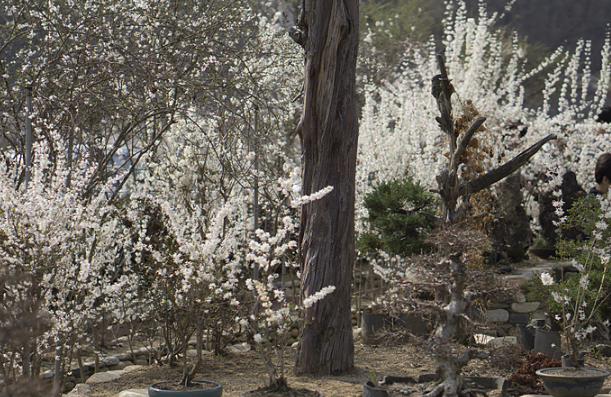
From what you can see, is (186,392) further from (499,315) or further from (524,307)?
(524,307)

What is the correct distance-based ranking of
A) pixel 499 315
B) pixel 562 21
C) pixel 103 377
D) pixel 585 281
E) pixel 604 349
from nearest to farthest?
pixel 585 281, pixel 103 377, pixel 604 349, pixel 499 315, pixel 562 21

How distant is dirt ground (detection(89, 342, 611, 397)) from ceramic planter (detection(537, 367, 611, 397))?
291 mm

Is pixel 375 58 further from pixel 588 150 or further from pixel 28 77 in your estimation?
pixel 28 77

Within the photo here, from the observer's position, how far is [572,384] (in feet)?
12.5

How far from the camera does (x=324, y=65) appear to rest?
16.4ft

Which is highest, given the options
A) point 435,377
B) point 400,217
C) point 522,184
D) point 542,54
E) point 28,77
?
point 542,54

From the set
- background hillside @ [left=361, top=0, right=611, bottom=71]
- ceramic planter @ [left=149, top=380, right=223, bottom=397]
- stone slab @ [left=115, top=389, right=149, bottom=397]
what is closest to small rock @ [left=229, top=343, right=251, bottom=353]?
stone slab @ [left=115, top=389, right=149, bottom=397]

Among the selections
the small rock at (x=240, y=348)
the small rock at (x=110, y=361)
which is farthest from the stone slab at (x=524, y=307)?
the small rock at (x=110, y=361)

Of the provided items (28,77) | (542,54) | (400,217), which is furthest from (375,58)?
(28,77)

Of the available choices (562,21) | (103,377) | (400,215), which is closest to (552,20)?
(562,21)

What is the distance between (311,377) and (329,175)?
5.84 feet

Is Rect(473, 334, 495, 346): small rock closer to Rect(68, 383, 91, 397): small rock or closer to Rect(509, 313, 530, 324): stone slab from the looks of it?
Rect(509, 313, 530, 324): stone slab

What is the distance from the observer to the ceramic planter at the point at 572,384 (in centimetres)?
380

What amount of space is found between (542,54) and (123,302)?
49.7 feet
